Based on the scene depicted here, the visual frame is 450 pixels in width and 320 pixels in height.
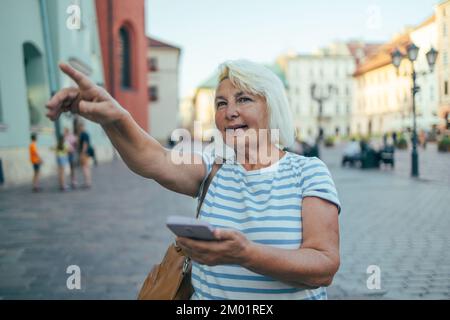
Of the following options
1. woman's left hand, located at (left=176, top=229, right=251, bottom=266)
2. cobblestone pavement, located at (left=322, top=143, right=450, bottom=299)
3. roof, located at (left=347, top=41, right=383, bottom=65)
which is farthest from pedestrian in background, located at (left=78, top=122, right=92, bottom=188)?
woman's left hand, located at (left=176, top=229, right=251, bottom=266)

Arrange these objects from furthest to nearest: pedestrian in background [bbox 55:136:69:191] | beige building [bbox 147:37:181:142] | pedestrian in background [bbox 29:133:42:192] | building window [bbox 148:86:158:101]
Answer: building window [bbox 148:86:158:101] → beige building [bbox 147:37:181:142] → pedestrian in background [bbox 55:136:69:191] → pedestrian in background [bbox 29:133:42:192]

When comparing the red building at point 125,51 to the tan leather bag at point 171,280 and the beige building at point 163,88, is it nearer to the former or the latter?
the beige building at point 163,88

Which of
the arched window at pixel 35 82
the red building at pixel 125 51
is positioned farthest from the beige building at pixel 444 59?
the red building at pixel 125 51

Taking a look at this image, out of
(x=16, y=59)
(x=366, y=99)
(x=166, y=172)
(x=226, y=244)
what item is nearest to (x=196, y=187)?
(x=166, y=172)

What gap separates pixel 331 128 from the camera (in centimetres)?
5712

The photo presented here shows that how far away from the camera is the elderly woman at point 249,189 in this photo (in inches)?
56.4

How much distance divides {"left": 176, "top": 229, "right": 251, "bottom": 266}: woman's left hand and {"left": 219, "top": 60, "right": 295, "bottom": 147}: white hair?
2.00 ft

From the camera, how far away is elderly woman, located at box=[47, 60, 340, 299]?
143cm

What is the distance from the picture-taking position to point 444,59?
2527 mm

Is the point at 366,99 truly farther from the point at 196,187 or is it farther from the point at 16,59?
the point at 16,59

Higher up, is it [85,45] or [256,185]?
[85,45]

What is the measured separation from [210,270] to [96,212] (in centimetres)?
754

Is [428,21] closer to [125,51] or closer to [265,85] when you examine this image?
[265,85]

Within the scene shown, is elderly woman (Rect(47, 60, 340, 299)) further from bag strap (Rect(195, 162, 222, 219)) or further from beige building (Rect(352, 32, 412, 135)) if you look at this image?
beige building (Rect(352, 32, 412, 135))
